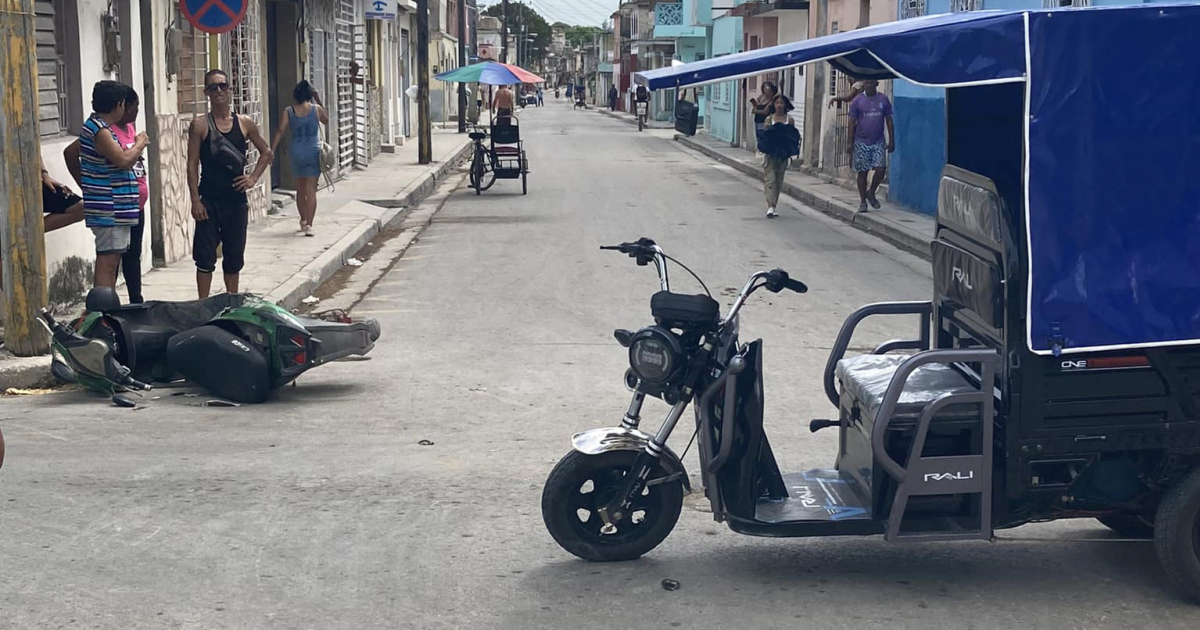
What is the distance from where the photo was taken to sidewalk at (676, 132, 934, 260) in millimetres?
16188

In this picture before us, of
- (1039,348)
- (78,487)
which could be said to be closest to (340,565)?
(78,487)

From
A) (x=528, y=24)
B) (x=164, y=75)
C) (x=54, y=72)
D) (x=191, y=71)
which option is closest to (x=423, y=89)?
(x=191, y=71)

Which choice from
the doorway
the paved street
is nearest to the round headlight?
the paved street

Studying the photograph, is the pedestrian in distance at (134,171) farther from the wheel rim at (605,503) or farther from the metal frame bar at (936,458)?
→ the metal frame bar at (936,458)

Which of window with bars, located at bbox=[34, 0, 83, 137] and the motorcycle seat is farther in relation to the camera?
window with bars, located at bbox=[34, 0, 83, 137]

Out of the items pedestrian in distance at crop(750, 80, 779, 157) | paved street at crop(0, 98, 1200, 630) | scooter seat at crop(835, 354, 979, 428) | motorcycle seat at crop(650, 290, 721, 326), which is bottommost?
paved street at crop(0, 98, 1200, 630)

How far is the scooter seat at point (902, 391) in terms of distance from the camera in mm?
4672

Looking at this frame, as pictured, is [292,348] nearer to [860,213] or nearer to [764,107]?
[860,213]

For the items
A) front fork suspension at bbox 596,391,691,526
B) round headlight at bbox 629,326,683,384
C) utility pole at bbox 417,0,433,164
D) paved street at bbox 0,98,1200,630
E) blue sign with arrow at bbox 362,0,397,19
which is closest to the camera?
paved street at bbox 0,98,1200,630

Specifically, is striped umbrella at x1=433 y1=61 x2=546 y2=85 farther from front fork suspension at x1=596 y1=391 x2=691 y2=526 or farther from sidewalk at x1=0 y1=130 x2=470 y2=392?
front fork suspension at x1=596 y1=391 x2=691 y2=526

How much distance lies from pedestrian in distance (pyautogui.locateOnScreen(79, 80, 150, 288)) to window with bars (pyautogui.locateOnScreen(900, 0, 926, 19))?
13.8m

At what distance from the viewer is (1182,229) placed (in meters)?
4.54

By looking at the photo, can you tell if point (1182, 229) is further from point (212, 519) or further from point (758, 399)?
point (212, 519)

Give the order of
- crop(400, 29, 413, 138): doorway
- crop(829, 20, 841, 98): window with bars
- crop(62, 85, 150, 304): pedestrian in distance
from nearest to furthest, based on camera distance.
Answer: crop(62, 85, 150, 304): pedestrian in distance
crop(829, 20, 841, 98): window with bars
crop(400, 29, 413, 138): doorway
